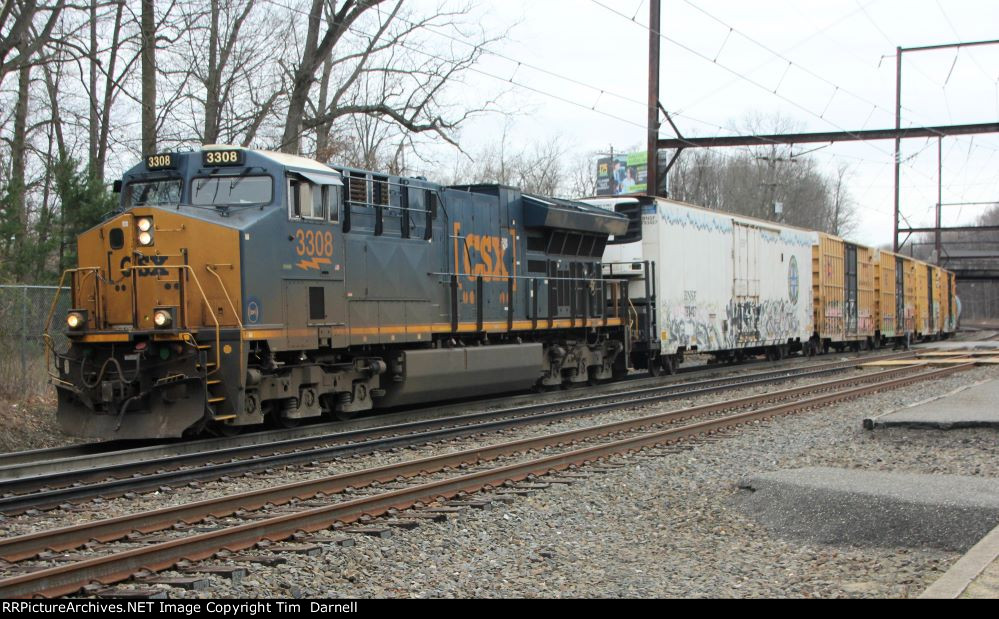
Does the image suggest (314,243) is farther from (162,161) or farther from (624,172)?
(624,172)

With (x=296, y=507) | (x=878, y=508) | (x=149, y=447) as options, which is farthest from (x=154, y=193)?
(x=878, y=508)

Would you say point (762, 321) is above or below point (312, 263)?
below

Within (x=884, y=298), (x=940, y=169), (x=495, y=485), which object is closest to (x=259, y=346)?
(x=495, y=485)

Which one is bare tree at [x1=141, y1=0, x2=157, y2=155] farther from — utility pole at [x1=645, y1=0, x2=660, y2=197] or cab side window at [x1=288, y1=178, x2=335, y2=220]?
utility pole at [x1=645, y1=0, x2=660, y2=197]

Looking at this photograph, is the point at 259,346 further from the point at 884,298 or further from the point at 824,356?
the point at 884,298

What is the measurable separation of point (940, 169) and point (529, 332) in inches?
2111

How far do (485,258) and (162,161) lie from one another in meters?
5.83

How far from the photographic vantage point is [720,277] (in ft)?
73.6

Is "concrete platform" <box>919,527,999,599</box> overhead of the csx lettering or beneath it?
beneath

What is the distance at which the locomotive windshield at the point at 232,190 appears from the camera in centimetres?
1180

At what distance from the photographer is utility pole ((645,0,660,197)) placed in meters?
25.7

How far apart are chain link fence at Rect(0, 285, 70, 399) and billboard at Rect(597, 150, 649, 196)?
2435 inches

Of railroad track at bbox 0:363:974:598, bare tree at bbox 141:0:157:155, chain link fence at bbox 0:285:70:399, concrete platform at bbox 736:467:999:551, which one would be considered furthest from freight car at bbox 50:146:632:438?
bare tree at bbox 141:0:157:155

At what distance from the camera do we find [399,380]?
14.0 meters
